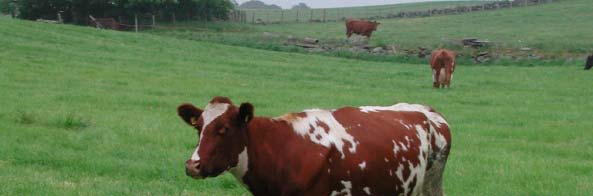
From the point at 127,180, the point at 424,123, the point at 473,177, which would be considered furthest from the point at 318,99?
the point at 424,123

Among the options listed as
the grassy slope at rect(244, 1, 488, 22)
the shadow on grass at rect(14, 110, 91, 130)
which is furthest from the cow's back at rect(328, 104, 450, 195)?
the grassy slope at rect(244, 1, 488, 22)

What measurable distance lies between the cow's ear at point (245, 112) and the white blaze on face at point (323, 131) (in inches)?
27.1

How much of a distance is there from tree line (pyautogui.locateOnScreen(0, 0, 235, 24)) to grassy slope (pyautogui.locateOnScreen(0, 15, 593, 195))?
22.8m

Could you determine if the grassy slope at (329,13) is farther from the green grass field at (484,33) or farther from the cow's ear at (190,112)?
the cow's ear at (190,112)

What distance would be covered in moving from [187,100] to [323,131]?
15.4 metres

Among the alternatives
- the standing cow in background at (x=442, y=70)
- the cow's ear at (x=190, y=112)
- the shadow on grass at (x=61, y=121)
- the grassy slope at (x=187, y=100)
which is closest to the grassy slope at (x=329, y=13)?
the grassy slope at (x=187, y=100)

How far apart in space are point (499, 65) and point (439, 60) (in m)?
18.6

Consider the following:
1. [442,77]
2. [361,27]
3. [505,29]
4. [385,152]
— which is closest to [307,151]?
[385,152]

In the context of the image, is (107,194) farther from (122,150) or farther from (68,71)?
(68,71)

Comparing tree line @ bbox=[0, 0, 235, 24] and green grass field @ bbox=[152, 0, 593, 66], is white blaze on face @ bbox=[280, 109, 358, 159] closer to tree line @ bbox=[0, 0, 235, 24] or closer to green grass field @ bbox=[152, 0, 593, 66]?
green grass field @ bbox=[152, 0, 593, 66]

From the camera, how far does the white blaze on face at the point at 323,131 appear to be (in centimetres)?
685

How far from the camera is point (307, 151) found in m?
6.64

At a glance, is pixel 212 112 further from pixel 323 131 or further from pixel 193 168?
pixel 323 131

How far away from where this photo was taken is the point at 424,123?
8523 millimetres
